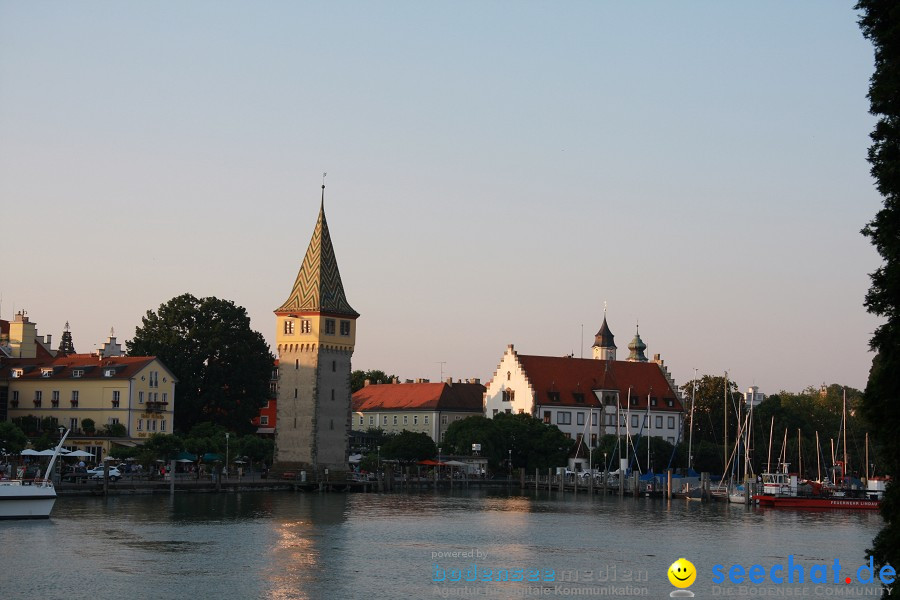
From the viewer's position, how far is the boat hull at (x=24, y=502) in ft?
201

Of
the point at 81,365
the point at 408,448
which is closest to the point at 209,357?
the point at 81,365

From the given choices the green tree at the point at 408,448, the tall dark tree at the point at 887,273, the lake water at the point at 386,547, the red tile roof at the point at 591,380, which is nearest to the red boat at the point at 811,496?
the lake water at the point at 386,547

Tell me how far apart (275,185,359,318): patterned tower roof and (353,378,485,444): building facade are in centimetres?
3784

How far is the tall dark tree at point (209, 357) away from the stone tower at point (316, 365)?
287 inches

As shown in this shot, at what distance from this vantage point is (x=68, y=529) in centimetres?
5781

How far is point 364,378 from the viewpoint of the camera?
165000 millimetres

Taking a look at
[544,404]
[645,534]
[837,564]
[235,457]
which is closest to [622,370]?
[544,404]

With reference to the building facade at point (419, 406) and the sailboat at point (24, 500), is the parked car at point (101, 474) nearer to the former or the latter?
the sailboat at point (24, 500)

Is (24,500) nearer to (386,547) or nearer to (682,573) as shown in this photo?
(386,547)

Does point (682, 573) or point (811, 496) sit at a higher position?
point (811, 496)

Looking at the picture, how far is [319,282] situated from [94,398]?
1905cm

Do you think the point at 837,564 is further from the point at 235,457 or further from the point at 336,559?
the point at 235,457

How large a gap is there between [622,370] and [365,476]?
1671 inches

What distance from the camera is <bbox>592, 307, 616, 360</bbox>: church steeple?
14950 centimetres
